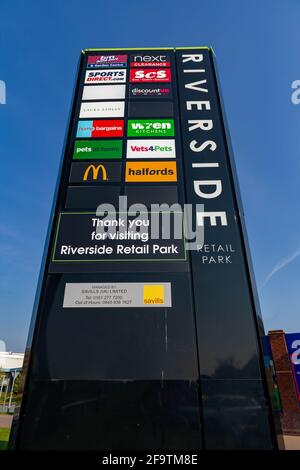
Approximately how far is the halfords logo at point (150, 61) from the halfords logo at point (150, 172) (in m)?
3.16

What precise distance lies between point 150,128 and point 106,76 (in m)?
2.00

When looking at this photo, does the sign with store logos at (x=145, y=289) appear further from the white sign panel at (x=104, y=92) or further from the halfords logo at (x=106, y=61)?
the halfords logo at (x=106, y=61)

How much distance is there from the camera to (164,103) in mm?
6766

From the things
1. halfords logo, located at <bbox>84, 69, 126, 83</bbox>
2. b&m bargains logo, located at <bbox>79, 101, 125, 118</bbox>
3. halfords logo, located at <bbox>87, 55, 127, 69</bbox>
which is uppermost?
halfords logo, located at <bbox>87, 55, 127, 69</bbox>

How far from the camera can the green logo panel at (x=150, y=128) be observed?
6.29 metres

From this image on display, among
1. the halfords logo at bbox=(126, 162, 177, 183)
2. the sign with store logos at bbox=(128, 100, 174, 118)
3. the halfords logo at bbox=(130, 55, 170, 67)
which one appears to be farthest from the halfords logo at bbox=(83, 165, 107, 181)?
the halfords logo at bbox=(130, 55, 170, 67)

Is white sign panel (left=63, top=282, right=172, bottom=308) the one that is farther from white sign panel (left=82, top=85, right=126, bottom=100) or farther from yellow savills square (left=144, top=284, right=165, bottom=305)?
white sign panel (left=82, top=85, right=126, bottom=100)

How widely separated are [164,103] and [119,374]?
5464 mm

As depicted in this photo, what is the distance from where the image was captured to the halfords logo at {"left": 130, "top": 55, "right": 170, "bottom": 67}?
24.6ft

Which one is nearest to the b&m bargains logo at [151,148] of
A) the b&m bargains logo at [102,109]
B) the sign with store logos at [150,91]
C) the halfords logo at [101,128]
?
the halfords logo at [101,128]

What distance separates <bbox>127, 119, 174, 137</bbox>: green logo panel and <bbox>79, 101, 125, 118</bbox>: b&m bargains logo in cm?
42

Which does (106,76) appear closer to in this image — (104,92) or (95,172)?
(104,92)

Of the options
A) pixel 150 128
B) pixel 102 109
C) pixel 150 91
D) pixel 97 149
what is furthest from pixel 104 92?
pixel 97 149
